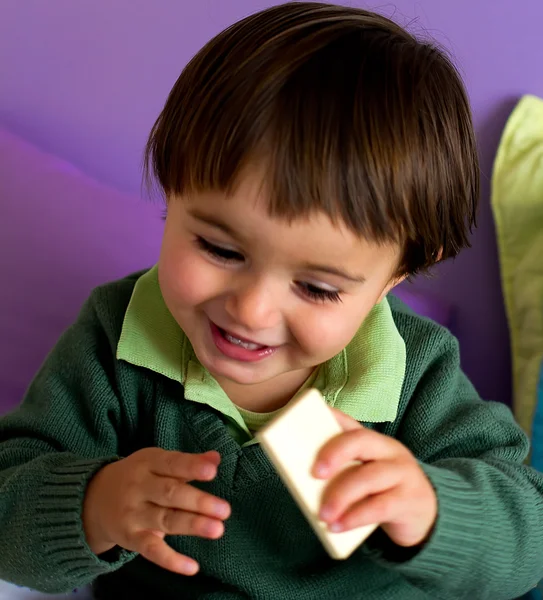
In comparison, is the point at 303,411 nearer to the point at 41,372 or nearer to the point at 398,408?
the point at 398,408

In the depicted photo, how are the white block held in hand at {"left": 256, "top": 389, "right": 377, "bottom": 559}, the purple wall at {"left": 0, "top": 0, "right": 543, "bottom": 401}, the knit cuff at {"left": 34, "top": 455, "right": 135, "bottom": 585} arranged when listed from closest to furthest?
1. the white block held in hand at {"left": 256, "top": 389, "right": 377, "bottom": 559}
2. the knit cuff at {"left": 34, "top": 455, "right": 135, "bottom": 585}
3. the purple wall at {"left": 0, "top": 0, "right": 543, "bottom": 401}

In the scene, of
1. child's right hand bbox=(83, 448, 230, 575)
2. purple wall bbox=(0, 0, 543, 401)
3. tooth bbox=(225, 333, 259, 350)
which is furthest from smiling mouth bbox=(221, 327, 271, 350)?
purple wall bbox=(0, 0, 543, 401)

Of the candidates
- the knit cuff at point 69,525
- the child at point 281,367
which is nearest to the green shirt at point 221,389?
the child at point 281,367

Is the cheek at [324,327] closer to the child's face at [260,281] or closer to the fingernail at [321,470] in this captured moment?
the child's face at [260,281]

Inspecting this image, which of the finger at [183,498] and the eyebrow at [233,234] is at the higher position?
the eyebrow at [233,234]

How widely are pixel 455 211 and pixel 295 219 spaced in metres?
0.17

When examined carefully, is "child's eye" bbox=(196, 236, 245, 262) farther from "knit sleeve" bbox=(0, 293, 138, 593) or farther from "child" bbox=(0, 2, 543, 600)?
"knit sleeve" bbox=(0, 293, 138, 593)

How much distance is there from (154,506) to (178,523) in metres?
0.03

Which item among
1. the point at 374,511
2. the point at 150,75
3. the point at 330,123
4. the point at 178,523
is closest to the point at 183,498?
the point at 178,523

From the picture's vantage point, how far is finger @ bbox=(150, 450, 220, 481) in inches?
19.1

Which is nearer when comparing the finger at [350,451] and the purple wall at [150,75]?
the finger at [350,451]

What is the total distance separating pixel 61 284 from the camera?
0.98 meters

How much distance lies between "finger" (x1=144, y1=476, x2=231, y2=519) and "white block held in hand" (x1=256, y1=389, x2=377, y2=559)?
0.05m

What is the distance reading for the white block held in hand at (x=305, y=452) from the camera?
0.46m
